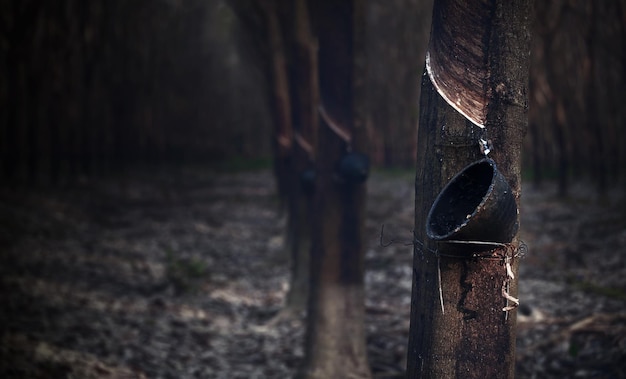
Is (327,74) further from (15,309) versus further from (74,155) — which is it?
(74,155)

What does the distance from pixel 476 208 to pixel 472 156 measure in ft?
0.90

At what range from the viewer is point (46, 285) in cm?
661

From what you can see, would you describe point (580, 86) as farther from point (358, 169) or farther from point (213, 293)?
point (358, 169)

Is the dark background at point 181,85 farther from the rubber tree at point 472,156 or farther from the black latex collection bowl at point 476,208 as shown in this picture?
the black latex collection bowl at point 476,208

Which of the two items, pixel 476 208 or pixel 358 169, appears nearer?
pixel 476 208

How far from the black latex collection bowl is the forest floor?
2.35 feet

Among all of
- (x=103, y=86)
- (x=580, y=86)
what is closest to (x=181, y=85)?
(x=103, y=86)

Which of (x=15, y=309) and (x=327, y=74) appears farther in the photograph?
(x=15, y=309)

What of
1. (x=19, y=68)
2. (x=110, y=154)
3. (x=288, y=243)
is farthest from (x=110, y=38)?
(x=288, y=243)

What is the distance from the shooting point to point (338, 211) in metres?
4.51

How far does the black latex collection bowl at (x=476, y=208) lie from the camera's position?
2064 mm

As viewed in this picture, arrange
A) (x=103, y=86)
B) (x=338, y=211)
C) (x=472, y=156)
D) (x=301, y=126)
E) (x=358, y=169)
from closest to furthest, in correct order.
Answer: (x=472, y=156)
(x=358, y=169)
(x=338, y=211)
(x=301, y=126)
(x=103, y=86)

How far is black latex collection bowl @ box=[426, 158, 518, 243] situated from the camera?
81.3 inches

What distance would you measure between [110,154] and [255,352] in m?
13.0
